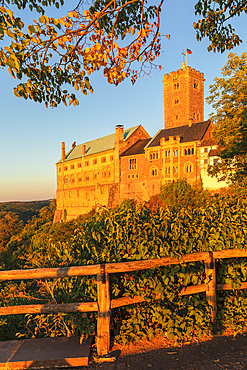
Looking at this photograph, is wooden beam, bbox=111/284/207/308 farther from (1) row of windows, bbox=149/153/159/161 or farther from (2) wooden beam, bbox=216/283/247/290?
(1) row of windows, bbox=149/153/159/161

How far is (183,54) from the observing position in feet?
211

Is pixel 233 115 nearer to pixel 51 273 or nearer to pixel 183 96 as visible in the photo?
pixel 51 273

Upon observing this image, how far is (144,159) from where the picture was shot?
4838cm

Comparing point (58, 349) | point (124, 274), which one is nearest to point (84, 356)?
point (58, 349)

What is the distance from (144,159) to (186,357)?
45.0 meters

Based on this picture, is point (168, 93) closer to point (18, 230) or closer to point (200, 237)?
point (200, 237)

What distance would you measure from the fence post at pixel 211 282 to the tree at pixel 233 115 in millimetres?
16845

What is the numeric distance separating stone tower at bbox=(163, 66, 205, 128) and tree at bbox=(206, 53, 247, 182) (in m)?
35.2

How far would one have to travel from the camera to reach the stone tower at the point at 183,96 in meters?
58.5

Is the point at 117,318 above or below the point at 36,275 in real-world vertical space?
below

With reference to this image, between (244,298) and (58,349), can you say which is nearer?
(58,349)

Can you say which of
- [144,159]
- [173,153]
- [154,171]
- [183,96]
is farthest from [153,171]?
[183,96]

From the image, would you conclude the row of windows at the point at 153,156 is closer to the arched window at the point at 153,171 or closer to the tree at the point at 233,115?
the arched window at the point at 153,171

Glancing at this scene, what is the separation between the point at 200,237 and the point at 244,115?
19.5 meters
